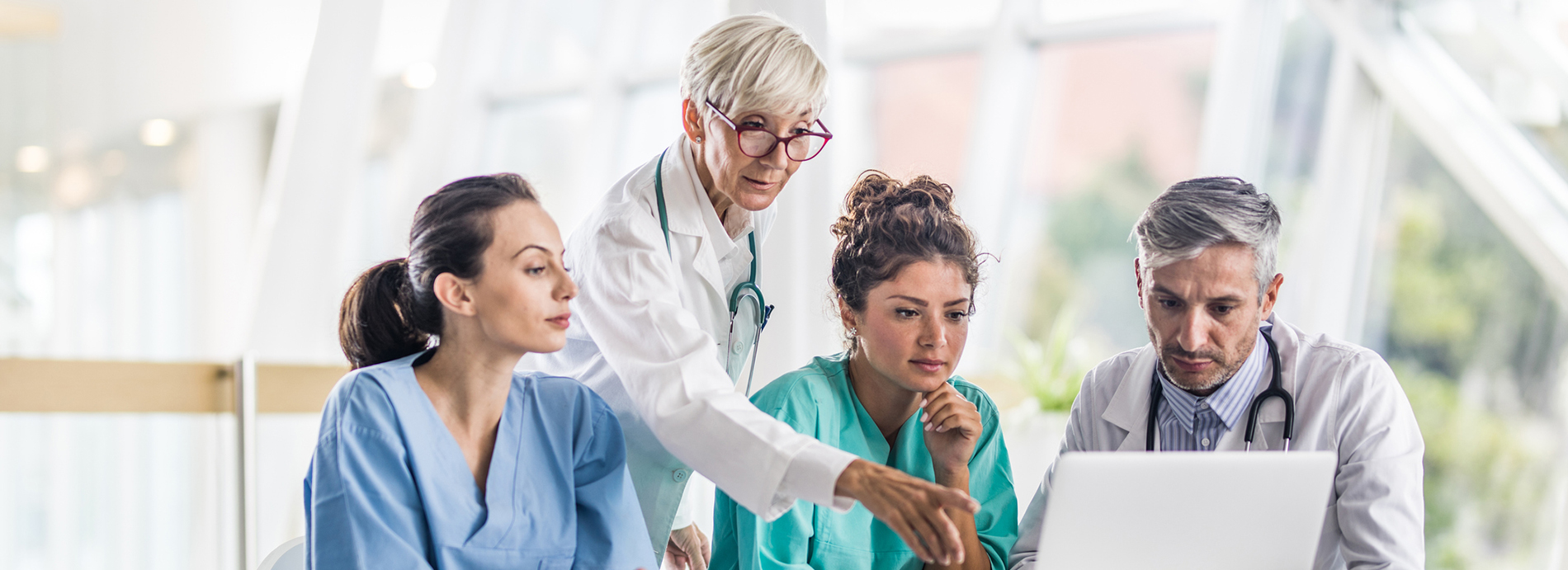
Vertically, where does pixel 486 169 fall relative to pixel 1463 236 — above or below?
above

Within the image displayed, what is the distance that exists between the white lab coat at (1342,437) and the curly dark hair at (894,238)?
1.01ft

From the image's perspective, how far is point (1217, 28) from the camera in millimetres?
4047

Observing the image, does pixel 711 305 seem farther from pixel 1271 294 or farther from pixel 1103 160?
pixel 1103 160

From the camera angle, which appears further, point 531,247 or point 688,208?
point 688,208

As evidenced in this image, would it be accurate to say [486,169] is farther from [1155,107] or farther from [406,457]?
[406,457]

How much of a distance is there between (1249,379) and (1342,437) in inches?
5.8

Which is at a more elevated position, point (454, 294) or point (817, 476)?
point (454, 294)

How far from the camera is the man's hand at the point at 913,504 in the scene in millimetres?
1075

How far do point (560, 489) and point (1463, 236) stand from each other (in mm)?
3286

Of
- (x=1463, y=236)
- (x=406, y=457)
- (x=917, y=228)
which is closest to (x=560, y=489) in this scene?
(x=406, y=457)

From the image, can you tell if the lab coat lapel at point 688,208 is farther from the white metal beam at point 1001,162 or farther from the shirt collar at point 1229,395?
the white metal beam at point 1001,162

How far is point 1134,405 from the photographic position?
161 cm

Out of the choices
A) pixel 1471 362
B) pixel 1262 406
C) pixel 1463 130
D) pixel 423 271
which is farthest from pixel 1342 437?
pixel 1471 362

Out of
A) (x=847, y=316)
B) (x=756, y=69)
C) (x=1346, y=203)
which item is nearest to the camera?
(x=756, y=69)
